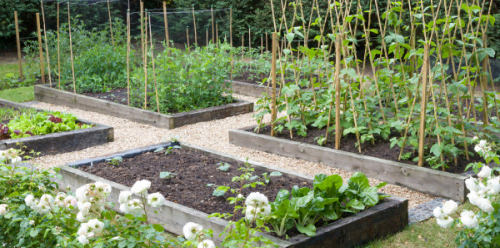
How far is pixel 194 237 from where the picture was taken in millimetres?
2520

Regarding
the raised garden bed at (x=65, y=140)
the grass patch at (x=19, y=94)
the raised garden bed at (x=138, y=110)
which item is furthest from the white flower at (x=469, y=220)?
the grass patch at (x=19, y=94)

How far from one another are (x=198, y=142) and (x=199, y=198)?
7.90 feet

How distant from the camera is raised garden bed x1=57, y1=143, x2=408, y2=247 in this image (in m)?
3.62

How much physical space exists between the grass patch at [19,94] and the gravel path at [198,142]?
111cm

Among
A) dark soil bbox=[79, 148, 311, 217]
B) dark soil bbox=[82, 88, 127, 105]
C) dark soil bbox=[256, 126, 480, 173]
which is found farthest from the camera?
dark soil bbox=[82, 88, 127, 105]

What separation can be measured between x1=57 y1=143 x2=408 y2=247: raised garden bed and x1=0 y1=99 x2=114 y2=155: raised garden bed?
1.19 metres

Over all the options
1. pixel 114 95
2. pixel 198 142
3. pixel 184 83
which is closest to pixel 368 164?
pixel 198 142

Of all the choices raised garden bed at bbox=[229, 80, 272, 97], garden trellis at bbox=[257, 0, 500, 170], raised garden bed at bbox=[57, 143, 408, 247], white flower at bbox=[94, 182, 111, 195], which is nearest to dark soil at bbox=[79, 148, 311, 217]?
raised garden bed at bbox=[57, 143, 408, 247]

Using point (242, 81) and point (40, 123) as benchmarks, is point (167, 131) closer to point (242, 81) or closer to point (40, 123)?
point (40, 123)

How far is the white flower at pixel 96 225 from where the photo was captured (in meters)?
2.51

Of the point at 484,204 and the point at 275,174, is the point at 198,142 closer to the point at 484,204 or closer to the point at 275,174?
the point at 275,174

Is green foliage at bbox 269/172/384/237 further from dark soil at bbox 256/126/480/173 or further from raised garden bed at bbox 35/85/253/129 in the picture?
raised garden bed at bbox 35/85/253/129

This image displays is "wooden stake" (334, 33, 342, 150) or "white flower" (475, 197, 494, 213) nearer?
"white flower" (475, 197, 494, 213)

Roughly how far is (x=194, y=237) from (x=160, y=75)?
17.7 feet
